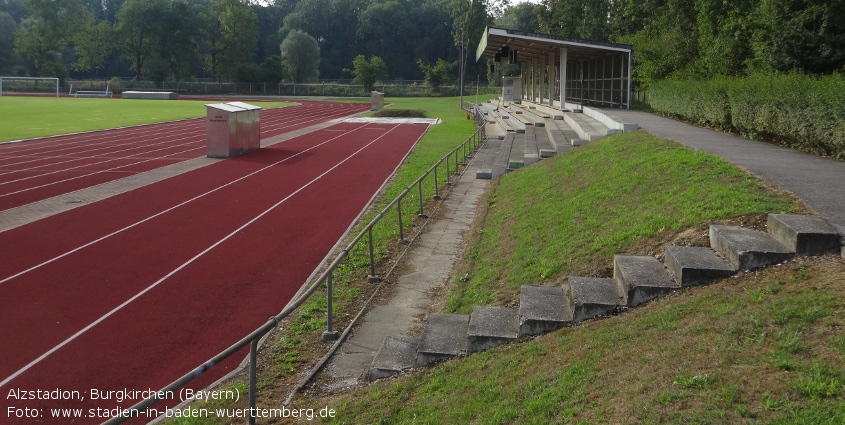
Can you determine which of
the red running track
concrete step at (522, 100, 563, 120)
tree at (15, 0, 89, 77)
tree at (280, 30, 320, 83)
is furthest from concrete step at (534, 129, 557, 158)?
tree at (15, 0, 89, 77)

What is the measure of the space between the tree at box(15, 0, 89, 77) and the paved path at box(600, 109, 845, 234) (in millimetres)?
96546

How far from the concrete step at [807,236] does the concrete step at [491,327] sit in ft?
8.74

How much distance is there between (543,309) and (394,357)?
1.51 m

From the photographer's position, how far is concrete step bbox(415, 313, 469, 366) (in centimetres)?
675

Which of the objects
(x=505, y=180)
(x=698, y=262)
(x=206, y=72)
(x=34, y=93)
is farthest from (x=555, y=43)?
(x=206, y=72)

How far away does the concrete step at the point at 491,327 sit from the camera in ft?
22.2

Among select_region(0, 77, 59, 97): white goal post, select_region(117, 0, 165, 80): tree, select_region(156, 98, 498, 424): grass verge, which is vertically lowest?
select_region(156, 98, 498, 424): grass verge

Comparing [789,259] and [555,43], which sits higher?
[555,43]

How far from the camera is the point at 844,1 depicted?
63.8ft

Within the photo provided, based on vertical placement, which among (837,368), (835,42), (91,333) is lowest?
(91,333)

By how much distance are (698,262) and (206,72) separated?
4202 inches

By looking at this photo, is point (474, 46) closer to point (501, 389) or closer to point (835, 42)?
point (835, 42)

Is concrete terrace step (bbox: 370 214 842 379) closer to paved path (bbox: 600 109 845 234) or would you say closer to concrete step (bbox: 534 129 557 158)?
paved path (bbox: 600 109 845 234)

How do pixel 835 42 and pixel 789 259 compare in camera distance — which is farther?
pixel 835 42
